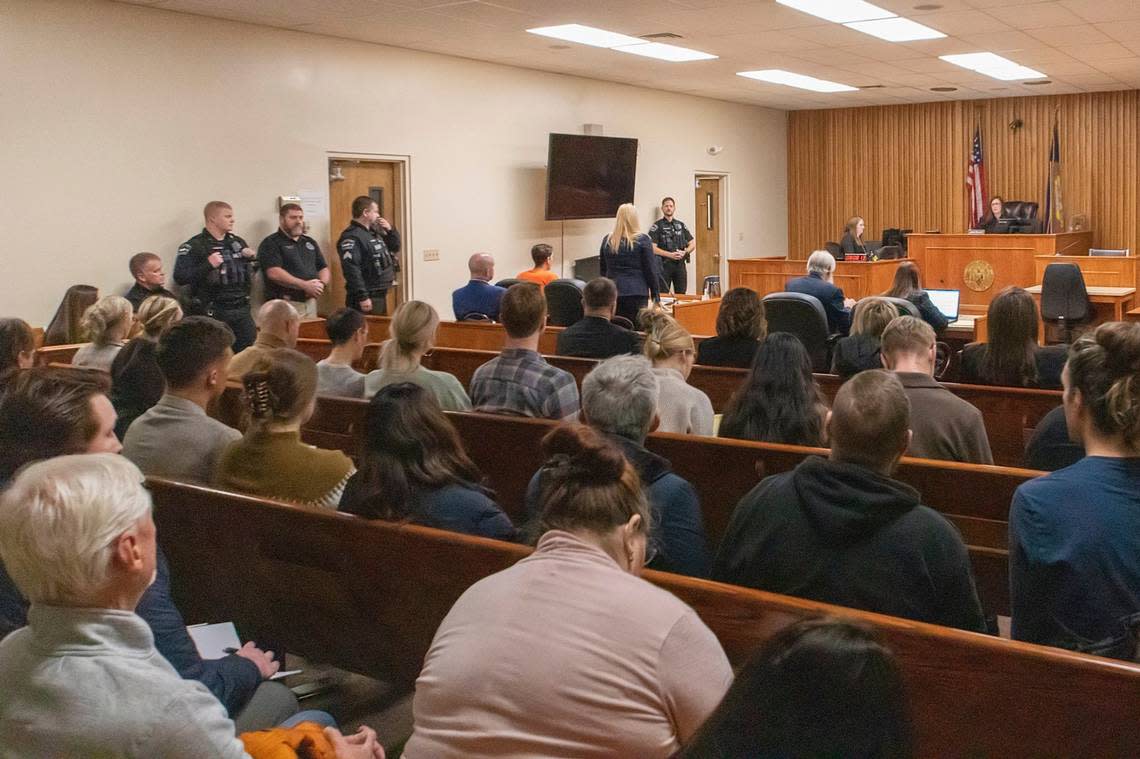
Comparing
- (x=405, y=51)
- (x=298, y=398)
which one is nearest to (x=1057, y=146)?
(x=405, y=51)

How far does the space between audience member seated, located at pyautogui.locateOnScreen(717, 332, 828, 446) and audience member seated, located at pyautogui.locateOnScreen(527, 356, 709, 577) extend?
82 cm

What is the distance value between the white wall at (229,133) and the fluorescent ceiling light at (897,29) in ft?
11.3

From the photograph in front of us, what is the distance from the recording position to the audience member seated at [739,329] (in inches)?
213

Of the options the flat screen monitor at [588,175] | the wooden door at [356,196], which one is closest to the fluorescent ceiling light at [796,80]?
the flat screen monitor at [588,175]

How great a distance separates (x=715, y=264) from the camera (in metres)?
14.7

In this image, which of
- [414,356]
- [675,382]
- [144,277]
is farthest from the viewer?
[144,277]

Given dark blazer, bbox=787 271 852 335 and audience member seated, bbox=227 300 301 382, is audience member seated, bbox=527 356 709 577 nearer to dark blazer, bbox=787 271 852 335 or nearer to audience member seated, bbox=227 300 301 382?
audience member seated, bbox=227 300 301 382

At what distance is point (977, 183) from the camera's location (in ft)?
49.3

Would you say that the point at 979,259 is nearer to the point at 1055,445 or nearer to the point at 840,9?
the point at 840,9

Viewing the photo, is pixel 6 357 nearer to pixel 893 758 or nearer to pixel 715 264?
pixel 893 758

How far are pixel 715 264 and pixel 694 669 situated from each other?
13.4 metres

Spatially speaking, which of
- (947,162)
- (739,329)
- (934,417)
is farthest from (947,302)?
(947,162)

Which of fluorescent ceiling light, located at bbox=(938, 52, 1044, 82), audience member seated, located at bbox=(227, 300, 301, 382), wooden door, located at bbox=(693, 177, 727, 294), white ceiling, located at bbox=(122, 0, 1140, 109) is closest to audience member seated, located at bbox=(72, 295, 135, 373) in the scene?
audience member seated, located at bbox=(227, 300, 301, 382)

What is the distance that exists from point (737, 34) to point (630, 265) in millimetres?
2079
